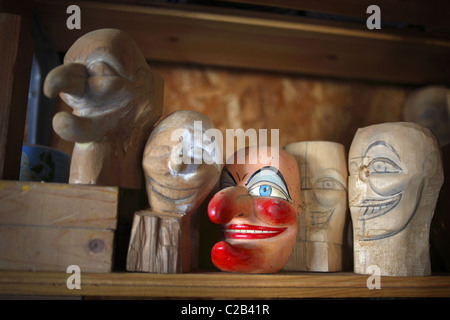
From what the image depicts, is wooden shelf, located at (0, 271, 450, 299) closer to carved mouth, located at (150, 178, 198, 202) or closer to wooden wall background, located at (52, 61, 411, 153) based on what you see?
carved mouth, located at (150, 178, 198, 202)

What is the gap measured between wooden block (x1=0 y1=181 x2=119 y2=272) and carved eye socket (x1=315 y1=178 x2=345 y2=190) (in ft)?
1.32

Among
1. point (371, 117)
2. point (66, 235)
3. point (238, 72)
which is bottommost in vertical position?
point (66, 235)

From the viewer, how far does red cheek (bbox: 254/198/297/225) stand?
683 millimetres

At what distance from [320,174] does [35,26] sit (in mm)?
721

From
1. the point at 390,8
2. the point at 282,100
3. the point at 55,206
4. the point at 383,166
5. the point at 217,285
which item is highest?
the point at 390,8

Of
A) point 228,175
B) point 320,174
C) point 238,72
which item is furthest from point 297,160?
point 238,72

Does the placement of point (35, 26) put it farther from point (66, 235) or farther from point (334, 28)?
point (334, 28)

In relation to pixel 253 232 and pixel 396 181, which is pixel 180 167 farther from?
pixel 396 181

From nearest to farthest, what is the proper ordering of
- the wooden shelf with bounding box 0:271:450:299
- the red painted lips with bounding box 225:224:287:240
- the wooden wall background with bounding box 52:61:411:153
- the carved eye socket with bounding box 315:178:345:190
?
the wooden shelf with bounding box 0:271:450:299
the red painted lips with bounding box 225:224:287:240
the carved eye socket with bounding box 315:178:345:190
the wooden wall background with bounding box 52:61:411:153

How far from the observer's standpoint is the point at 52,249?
2.03ft

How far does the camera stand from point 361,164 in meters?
0.77

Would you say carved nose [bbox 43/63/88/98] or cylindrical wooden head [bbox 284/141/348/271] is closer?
carved nose [bbox 43/63/88/98]

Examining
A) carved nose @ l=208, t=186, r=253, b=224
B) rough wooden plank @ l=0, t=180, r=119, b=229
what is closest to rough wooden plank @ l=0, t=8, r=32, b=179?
rough wooden plank @ l=0, t=180, r=119, b=229

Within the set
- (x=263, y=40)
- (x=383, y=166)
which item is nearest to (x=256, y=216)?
(x=383, y=166)
